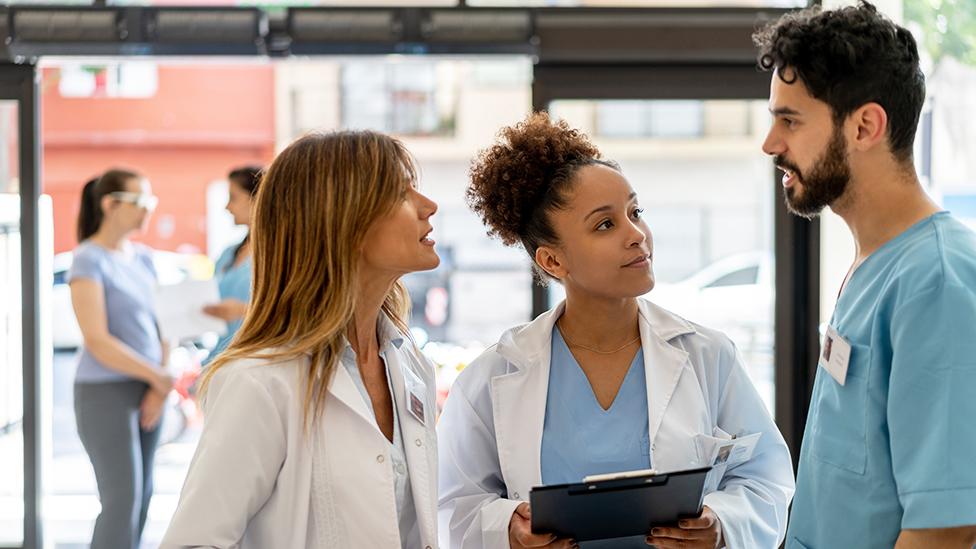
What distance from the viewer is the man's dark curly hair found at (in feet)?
5.26

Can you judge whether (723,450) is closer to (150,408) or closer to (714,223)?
(714,223)

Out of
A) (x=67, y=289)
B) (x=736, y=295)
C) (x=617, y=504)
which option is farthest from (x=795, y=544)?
(x=67, y=289)

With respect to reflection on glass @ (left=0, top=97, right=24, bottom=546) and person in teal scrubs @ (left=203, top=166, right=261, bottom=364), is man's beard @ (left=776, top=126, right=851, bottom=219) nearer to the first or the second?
person in teal scrubs @ (left=203, top=166, right=261, bottom=364)

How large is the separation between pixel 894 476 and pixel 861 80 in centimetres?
59

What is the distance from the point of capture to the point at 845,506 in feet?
5.19

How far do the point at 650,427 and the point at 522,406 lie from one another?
0.81 feet

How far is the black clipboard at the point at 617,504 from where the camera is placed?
164 cm

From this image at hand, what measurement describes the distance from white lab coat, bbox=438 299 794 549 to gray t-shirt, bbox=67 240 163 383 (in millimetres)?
2413

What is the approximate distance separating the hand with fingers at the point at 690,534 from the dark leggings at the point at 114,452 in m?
2.72

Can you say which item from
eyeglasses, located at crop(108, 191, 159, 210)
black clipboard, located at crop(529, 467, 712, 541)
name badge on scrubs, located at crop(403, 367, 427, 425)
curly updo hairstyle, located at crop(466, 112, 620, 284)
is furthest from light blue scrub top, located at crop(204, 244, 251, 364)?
black clipboard, located at crop(529, 467, 712, 541)

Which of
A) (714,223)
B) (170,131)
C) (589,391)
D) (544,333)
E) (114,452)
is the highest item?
(170,131)

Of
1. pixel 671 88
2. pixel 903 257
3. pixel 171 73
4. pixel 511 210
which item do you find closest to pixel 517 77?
pixel 171 73

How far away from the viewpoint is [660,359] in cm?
202

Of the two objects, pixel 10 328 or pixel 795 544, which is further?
pixel 10 328
